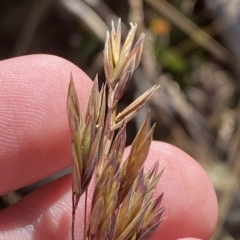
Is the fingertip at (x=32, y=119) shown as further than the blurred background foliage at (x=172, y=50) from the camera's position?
No

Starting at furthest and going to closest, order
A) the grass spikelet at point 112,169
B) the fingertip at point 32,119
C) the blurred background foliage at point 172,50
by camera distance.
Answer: the blurred background foliage at point 172,50 → the fingertip at point 32,119 → the grass spikelet at point 112,169

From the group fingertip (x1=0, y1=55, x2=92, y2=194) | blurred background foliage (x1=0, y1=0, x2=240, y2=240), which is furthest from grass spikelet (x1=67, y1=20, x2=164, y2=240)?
blurred background foliage (x1=0, y1=0, x2=240, y2=240)

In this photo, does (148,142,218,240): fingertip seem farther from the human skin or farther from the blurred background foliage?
the blurred background foliage

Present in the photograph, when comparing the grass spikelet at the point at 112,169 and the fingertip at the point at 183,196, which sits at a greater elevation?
the grass spikelet at the point at 112,169

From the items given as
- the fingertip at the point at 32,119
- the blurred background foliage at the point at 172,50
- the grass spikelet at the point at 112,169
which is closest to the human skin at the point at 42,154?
the fingertip at the point at 32,119

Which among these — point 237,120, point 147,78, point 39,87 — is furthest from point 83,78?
point 237,120

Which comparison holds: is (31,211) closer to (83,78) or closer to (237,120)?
(83,78)

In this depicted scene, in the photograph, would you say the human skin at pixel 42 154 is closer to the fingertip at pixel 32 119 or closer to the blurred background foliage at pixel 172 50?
the fingertip at pixel 32 119
